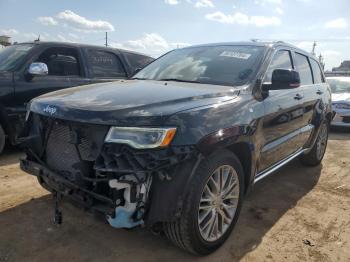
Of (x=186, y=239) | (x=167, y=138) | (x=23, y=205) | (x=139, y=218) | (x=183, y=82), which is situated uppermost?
(x=183, y=82)

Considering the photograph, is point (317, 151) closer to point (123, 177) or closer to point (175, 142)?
point (175, 142)

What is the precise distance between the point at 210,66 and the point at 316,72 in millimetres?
2373

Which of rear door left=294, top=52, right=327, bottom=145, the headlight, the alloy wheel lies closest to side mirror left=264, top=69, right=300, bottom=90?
the alloy wheel

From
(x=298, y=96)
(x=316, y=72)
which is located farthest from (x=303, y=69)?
(x=298, y=96)

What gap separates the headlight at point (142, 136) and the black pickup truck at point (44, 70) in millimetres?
2567

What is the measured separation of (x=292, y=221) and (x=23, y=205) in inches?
109

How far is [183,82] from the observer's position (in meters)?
3.63

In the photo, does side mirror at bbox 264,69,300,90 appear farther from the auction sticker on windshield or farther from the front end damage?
the front end damage

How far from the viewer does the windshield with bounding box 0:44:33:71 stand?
568cm

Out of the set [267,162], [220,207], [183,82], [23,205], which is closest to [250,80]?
[183,82]

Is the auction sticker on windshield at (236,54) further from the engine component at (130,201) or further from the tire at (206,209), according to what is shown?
the engine component at (130,201)

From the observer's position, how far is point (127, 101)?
8.99 feet

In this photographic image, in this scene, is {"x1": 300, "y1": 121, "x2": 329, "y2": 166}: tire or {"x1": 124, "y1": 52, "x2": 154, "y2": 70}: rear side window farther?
{"x1": 124, "y1": 52, "x2": 154, "y2": 70}: rear side window

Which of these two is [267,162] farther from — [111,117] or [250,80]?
[111,117]
